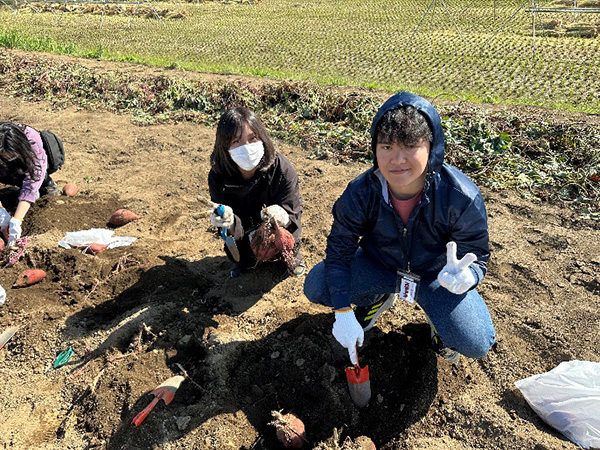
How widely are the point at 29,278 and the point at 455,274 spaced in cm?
255

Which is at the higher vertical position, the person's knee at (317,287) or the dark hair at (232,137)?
the dark hair at (232,137)

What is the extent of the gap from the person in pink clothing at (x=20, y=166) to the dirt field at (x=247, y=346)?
173 mm

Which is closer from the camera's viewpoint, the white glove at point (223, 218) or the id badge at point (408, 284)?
the id badge at point (408, 284)

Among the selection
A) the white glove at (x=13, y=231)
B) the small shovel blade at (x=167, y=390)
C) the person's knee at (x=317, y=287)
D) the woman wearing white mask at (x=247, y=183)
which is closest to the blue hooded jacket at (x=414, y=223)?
the person's knee at (x=317, y=287)

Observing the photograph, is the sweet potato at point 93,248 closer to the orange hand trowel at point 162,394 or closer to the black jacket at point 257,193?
the black jacket at point 257,193

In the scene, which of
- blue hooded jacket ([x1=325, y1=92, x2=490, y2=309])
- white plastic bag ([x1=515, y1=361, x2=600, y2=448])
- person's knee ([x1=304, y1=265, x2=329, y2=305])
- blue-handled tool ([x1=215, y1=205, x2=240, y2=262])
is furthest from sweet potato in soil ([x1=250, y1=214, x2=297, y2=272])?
white plastic bag ([x1=515, y1=361, x2=600, y2=448])

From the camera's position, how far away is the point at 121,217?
11.2ft

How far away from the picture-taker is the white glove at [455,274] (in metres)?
1.70

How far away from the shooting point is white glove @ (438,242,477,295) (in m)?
1.70

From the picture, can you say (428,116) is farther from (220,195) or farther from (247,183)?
(220,195)

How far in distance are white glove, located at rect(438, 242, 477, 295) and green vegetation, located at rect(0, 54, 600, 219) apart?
212 cm

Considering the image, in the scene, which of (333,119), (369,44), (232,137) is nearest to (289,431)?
(232,137)

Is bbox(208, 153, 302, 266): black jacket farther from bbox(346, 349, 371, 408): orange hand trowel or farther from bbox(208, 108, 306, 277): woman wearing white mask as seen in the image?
bbox(346, 349, 371, 408): orange hand trowel

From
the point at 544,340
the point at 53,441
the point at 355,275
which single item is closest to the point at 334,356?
the point at 355,275
